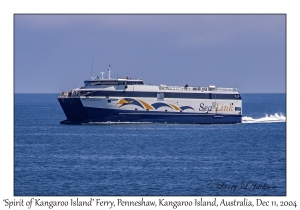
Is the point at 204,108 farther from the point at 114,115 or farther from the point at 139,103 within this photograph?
the point at 114,115

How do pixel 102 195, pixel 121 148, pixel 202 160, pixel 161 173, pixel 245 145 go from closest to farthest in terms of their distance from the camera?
pixel 102 195
pixel 161 173
pixel 202 160
pixel 121 148
pixel 245 145

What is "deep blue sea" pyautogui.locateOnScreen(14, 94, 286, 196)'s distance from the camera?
32000mm

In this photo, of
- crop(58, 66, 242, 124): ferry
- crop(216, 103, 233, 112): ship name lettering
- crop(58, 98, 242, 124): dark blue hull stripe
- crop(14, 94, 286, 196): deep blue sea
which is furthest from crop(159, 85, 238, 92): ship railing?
crop(14, 94, 286, 196): deep blue sea

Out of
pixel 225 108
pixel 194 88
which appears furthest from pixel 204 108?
pixel 225 108

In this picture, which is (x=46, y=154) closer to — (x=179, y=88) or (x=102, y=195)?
(x=102, y=195)

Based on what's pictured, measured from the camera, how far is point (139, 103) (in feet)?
202

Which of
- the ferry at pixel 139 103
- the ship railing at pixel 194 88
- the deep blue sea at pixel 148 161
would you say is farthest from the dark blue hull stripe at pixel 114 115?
the ship railing at pixel 194 88

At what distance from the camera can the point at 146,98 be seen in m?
61.8

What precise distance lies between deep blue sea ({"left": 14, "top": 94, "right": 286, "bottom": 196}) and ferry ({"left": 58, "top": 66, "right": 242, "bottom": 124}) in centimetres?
115

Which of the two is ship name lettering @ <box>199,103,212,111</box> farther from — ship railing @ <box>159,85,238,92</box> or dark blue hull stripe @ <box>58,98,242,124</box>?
ship railing @ <box>159,85,238,92</box>

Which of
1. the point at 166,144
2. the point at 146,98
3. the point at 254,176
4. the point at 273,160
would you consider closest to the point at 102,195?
the point at 254,176

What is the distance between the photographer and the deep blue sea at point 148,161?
3200 cm

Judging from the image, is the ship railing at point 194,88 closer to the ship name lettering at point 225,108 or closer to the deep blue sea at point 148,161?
the ship name lettering at point 225,108

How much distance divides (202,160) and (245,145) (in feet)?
30.3
